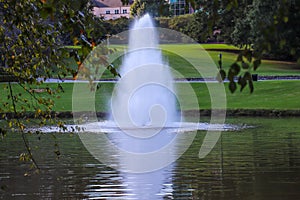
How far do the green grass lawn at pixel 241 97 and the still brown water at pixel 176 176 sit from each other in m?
17.2

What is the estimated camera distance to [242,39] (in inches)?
2143

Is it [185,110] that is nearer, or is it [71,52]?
[71,52]

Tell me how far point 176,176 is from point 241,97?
2836 centimetres

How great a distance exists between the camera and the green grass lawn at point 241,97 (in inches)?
1483

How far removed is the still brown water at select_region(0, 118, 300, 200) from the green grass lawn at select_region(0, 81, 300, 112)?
17.2m

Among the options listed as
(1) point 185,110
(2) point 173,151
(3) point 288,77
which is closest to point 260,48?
(2) point 173,151

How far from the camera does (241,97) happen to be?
41.7 m

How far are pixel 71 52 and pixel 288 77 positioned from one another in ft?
159

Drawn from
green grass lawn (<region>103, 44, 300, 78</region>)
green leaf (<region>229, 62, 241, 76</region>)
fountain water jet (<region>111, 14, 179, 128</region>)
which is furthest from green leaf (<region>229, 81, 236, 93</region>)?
green grass lawn (<region>103, 44, 300, 78</region>)

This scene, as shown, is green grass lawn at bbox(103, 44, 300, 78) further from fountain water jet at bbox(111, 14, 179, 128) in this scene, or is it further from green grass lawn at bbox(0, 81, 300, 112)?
fountain water jet at bbox(111, 14, 179, 128)

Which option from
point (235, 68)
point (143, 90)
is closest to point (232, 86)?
point (235, 68)

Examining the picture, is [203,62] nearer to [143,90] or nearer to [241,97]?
[241,97]

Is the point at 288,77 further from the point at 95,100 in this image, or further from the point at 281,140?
A: the point at 281,140

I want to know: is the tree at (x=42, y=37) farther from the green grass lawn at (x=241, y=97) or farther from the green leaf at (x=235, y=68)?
the green grass lawn at (x=241, y=97)
